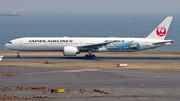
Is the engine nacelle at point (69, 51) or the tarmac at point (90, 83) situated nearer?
the tarmac at point (90, 83)

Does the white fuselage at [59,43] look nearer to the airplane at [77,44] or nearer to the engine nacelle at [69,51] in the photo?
the airplane at [77,44]

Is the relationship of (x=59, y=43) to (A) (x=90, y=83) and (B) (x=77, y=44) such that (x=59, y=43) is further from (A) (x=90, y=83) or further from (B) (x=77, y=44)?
(A) (x=90, y=83)

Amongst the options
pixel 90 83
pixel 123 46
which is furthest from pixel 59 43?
pixel 90 83

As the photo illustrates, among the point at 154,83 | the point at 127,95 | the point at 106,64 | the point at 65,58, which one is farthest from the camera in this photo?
the point at 65,58

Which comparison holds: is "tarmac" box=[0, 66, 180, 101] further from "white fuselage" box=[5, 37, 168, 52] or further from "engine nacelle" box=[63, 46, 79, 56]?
"white fuselage" box=[5, 37, 168, 52]

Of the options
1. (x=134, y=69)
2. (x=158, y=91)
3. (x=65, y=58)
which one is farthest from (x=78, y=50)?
(x=158, y=91)

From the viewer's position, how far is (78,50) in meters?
70.8

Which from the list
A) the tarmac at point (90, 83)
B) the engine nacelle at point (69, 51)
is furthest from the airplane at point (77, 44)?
the tarmac at point (90, 83)

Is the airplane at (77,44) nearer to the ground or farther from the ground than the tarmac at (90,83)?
farther from the ground

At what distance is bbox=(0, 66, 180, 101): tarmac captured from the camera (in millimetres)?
37031

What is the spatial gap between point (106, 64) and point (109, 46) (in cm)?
958

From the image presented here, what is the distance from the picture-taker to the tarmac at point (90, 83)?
121 ft

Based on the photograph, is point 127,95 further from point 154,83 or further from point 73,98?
point 154,83

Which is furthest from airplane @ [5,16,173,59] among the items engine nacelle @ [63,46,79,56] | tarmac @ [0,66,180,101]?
tarmac @ [0,66,180,101]
